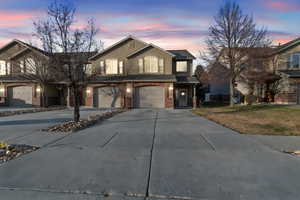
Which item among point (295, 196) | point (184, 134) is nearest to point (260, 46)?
point (184, 134)

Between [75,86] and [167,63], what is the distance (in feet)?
43.5

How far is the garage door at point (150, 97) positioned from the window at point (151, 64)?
8.15 feet

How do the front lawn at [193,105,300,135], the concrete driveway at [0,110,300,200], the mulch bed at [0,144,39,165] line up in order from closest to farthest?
the concrete driveway at [0,110,300,200], the mulch bed at [0,144,39,165], the front lawn at [193,105,300,135]

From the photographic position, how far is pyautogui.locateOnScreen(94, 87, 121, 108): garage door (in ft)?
68.5

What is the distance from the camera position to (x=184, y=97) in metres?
22.8

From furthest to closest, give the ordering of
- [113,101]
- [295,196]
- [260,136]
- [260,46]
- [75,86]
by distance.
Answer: [113,101] → [260,46] → [75,86] → [260,136] → [295,196]

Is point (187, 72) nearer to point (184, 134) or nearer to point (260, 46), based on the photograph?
point (260, 46)

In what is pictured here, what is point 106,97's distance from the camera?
21.0 meters

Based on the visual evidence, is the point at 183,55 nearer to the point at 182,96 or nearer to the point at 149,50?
the point at 149,50

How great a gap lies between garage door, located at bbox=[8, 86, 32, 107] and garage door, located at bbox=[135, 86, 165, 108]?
13.1 metres

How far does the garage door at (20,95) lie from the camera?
72.3 ft

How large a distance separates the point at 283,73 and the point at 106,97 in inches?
811

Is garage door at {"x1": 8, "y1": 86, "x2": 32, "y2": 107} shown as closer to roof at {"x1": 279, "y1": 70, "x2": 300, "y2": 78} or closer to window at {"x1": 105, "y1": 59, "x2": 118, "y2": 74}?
window at {"x1": 105, "y1": 59, "x2": 118, "y2": 74}

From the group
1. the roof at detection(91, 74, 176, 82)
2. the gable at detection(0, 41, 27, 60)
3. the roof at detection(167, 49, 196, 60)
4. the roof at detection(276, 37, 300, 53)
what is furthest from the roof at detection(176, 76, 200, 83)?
the gable at detection(0, 41, 27, 60)
